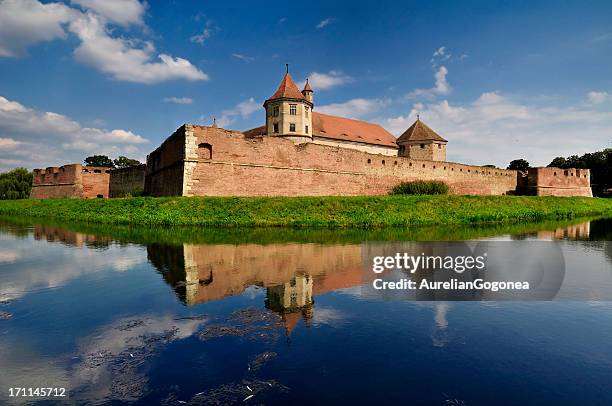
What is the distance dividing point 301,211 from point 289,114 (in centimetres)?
1949

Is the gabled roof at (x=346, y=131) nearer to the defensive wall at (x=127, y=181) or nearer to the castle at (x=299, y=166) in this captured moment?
the castle at (x=299, y=166)

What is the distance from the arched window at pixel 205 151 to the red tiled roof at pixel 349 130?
61.0 ft

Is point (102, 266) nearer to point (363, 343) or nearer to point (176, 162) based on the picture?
point (363, 343)

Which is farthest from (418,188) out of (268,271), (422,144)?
(268,271)

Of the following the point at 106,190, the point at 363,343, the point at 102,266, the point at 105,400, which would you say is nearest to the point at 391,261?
the point at 363,343

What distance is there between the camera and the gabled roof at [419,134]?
4388cm

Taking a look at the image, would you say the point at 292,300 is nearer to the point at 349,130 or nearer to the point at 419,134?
the point at 349,130

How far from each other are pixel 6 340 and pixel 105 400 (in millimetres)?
2098

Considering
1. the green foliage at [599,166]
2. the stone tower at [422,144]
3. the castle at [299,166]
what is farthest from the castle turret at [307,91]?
the green foliage at [599,166]

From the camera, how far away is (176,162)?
22.9 metres

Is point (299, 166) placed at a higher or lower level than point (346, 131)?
lower

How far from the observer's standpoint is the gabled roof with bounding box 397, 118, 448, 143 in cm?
4388

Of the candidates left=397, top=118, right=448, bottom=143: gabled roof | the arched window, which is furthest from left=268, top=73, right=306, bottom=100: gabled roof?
the arched window

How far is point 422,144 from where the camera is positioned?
43938 mm
